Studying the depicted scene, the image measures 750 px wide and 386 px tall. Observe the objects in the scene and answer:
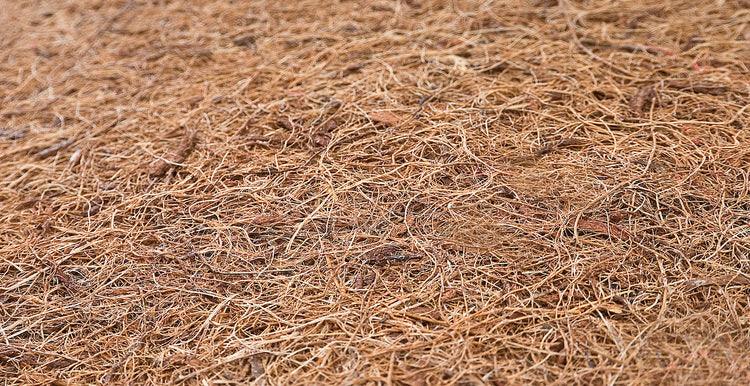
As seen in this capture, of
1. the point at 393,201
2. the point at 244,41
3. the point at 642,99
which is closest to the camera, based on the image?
the point at 393,201

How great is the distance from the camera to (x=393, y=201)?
8.72 feet

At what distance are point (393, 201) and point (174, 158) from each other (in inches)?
35.6

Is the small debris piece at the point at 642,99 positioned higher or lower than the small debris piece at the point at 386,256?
higher

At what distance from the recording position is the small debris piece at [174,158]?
9.75 feet

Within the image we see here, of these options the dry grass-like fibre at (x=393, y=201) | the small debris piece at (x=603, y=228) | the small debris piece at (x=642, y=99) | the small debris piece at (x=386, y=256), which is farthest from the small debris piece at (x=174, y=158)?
the small debris piece at (x=642, y=99)

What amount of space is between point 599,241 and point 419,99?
3.19ft

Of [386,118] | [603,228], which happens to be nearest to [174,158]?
[386,118]

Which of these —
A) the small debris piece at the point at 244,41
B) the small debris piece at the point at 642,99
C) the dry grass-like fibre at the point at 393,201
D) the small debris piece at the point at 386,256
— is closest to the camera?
the dry grass-like fibre at the point at 393,201

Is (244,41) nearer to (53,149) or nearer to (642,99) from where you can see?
(53,149)

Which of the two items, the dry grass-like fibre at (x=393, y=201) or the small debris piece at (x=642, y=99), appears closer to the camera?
the dry grass-like fibre at (x=393, y=201)

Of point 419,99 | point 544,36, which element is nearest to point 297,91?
point 419,99

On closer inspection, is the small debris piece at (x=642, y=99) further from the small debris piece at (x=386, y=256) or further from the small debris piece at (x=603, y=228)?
the small debris piece at (x=386, y=256)

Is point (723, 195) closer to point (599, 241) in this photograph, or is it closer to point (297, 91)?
point (599, 241)

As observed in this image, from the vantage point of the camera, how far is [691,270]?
A: 234cm
